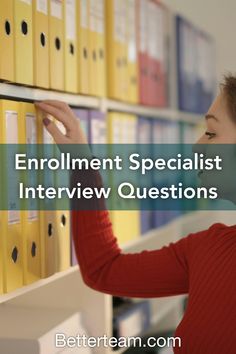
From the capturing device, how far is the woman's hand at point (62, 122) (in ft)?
4.85

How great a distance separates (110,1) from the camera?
1.91 metres

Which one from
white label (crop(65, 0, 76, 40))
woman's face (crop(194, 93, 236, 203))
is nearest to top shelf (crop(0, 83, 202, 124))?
white label (crop(65, 0, 76, 40))

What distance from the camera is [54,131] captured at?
1.49 meters

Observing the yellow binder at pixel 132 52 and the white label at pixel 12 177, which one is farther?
the yellow binder at pixel 132 52

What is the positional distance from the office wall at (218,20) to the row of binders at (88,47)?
0.76 metres

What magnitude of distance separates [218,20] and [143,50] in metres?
1.23

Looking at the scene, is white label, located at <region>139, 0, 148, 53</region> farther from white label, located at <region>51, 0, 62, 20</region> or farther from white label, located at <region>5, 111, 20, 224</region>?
white label, located at <region>5, 111, 20, 224</region>

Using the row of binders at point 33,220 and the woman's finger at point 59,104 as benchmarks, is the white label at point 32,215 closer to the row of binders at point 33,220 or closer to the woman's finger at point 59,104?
the row of binders at point 33,220

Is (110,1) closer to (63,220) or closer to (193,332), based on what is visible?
(63,220)

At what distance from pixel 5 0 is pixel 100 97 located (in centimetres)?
60

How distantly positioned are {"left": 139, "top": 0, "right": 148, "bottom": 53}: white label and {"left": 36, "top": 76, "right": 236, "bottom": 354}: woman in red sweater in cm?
68

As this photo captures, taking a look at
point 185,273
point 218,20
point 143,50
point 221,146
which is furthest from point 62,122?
point 218,20

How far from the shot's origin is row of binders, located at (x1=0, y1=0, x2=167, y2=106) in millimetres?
1356

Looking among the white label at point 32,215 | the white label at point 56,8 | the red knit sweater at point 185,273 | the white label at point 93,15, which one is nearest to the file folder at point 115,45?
the white label at point 93,15
